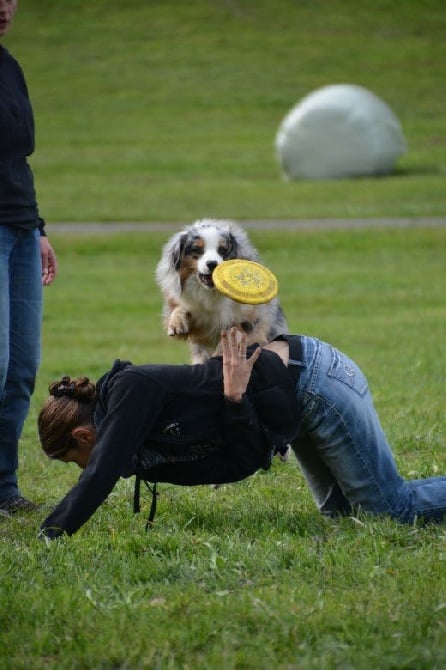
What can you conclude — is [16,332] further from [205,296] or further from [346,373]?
[205,296]

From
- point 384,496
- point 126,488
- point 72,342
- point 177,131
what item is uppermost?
point 384,496

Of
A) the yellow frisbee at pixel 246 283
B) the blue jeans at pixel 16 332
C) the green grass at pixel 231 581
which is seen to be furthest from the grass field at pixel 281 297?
the yellow frisbee at pixel 246 283

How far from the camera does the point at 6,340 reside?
5781 mm

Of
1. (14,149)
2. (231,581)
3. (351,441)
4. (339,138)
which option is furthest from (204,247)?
(339,138)

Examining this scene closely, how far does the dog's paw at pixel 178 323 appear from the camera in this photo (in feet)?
25.6

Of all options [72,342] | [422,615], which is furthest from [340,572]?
[72,342]

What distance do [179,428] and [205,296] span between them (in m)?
3.11

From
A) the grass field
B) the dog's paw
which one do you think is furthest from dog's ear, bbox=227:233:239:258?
the grass field

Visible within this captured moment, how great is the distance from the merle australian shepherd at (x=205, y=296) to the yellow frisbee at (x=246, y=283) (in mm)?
2342

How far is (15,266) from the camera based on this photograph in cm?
595

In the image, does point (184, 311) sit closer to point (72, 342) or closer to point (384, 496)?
point (384, 496)

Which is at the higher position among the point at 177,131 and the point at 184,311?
the point at 184,311

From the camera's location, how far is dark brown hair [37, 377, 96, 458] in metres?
4.92

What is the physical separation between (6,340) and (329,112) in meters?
22.6
